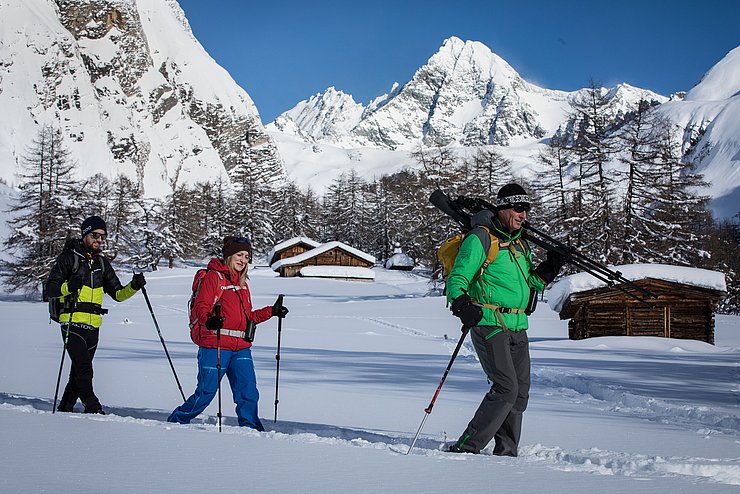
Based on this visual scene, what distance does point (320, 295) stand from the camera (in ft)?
133

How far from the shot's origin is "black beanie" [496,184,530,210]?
4867mm

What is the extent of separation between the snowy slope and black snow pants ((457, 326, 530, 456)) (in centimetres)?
22

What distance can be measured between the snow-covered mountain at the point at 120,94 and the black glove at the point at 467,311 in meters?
89.8

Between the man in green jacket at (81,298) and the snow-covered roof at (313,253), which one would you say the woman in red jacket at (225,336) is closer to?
the man in green jacket at (81,298)

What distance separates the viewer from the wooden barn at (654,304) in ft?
56.9

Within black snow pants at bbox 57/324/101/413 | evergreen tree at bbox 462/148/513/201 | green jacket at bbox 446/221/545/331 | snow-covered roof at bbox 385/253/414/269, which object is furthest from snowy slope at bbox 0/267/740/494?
snow-covered roof at bbox 385/253/414/269

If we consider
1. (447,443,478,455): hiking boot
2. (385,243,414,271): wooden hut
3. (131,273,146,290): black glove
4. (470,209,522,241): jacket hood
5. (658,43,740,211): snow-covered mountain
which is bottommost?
(447,443,478,455): hiking boot

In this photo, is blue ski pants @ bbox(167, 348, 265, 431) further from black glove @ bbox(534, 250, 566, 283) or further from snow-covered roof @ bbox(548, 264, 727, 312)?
snow-covered roof @ bbox(548, 264, 727, 312)

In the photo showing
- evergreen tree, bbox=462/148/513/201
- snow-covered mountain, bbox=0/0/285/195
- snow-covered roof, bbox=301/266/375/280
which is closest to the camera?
evergreen tree, bbox=462/148/513/201

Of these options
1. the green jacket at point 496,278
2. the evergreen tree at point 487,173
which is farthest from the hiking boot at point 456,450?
the evergreen tree at point 487,173

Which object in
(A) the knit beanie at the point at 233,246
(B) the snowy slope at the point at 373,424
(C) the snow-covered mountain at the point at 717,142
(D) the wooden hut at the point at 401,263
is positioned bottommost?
(B) the snowy slope at the point at 373,424

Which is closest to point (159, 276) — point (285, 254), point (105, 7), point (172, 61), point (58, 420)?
point (285, 254)

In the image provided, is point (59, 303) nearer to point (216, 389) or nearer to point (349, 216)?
point (216, 389)

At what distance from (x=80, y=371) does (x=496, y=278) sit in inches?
156
